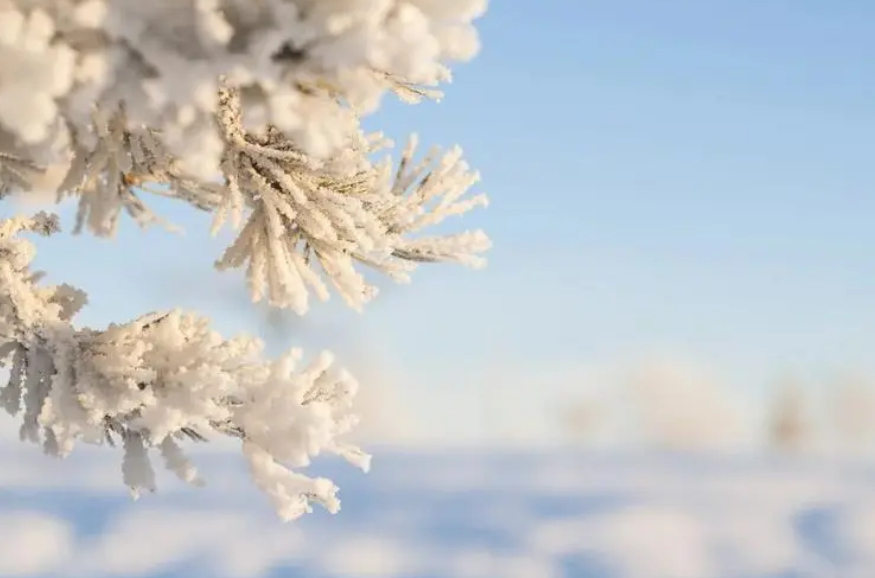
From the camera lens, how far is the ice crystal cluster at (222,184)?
3.25m

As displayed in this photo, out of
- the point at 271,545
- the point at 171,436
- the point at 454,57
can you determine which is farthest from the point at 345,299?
the point at 271,545

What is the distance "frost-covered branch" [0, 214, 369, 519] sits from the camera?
13.8ft

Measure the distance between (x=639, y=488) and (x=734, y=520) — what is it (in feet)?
13.7

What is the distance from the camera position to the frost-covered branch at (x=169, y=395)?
4.20m

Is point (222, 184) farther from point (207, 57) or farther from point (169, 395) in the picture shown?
point (207, 57)

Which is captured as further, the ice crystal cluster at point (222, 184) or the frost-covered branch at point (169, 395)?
the frost-covered branch at point (169, 395)

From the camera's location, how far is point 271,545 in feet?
90.3

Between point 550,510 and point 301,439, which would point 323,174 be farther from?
point 550,510

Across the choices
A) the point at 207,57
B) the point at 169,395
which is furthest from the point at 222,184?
the point at 207,57

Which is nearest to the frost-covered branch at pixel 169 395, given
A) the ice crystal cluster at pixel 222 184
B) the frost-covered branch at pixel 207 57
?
the ice crystal cluster at pixel 222 184

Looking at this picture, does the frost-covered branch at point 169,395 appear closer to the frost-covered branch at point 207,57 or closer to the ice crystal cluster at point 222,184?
the ice crystal cluster at point 222,184

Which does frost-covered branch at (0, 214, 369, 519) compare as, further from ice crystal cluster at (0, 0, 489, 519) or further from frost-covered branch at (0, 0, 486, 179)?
frost-covered branch at (0, 0, 486, 179)

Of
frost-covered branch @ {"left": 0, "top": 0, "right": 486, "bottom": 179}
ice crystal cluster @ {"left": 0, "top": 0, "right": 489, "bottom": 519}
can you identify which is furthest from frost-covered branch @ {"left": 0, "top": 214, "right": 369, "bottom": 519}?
Answer: frost-covered branch @ {"left": 0, "top": 0, "right": 486, "bottom": 179}

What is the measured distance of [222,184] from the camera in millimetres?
4727
